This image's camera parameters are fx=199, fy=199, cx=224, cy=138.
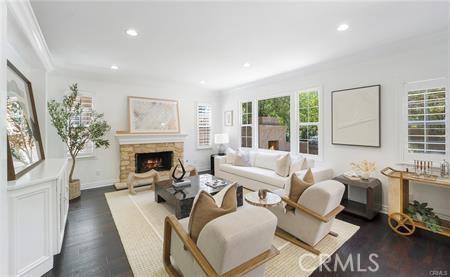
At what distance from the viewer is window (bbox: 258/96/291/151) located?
501 cm

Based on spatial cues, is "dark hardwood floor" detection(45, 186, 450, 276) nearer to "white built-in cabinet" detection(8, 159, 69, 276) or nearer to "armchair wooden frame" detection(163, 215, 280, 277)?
"white built-in cabinet" detection(8, 159, 69, 276)

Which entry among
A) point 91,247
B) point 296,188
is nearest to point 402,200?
point 296,188

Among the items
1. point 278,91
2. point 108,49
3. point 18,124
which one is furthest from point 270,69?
point 18,124

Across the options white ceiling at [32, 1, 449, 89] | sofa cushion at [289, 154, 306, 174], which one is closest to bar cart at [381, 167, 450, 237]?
sofa cushion at [289, 154, 306, 174]

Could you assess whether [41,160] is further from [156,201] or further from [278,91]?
[278,91]

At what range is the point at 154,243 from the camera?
8.18 feet

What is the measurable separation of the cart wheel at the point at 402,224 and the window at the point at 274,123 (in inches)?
96.6

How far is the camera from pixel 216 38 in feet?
9.58

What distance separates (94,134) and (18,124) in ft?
5.66

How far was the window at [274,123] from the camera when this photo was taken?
5.01m

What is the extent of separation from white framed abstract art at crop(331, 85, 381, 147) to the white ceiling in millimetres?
745

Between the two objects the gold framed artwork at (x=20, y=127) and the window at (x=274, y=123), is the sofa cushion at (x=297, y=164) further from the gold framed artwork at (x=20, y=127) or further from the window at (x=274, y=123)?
the gold framed artwork at (x=20, y=127)
